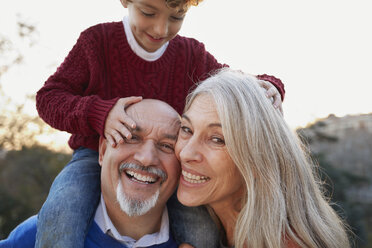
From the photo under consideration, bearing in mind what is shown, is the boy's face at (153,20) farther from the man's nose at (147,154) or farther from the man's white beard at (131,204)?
the man's white beard at (131,204)

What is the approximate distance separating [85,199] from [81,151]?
51cm

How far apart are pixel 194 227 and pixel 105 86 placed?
1.20 m

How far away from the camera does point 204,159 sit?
2.76m

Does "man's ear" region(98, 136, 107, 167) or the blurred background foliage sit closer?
"man's ear" region(98, 136, 107, 167)

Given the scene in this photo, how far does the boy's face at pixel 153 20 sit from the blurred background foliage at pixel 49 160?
826cm

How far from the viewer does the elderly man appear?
2934 millimetres

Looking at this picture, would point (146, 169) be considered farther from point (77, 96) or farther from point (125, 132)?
point (77, 96)

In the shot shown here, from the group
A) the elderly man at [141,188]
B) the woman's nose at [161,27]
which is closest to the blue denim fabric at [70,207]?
the elderly man at [141,188]

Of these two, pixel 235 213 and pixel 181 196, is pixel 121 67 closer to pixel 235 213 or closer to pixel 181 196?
pixel 181 196

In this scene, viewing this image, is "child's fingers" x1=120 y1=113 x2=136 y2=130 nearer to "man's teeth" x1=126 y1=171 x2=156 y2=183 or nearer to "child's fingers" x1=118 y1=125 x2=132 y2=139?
"child's fingers" x1=118 y1=125 x2=132 y2=139

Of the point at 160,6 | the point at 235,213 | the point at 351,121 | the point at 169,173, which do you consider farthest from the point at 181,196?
the point at 351,121

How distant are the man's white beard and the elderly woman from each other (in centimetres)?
27

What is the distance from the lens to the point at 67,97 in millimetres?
2807

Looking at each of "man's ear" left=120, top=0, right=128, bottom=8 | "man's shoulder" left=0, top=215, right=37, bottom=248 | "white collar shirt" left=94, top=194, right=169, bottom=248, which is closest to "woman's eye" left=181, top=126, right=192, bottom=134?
"white collar shirt" left=94, top=194, right=169, bottom=248
